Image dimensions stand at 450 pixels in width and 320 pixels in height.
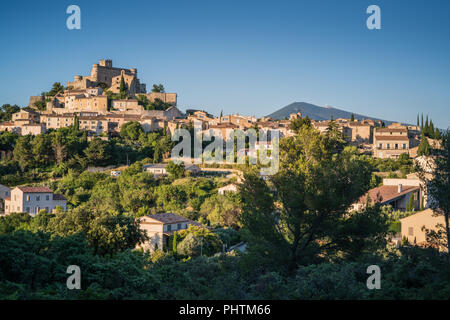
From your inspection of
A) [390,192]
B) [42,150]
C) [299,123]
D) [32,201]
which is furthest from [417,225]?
[42,150]

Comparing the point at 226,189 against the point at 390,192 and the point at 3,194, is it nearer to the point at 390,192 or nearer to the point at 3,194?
the point at 390,192

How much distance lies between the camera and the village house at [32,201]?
3903cm

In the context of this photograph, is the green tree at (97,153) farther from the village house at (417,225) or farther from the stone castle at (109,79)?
the village house at (417,225)

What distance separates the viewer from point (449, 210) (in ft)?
45.0

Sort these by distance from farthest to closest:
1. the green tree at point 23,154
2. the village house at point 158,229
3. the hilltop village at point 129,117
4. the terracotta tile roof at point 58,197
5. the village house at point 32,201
Result: the hilltop village at point 129,117
the green tree at point 23,154
the terracotta tile roof at point 58,197
the village house at point 32,201
the village house at point 158,229

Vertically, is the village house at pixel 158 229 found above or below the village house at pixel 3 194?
below

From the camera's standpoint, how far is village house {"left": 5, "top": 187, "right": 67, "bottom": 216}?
39031 millimetres

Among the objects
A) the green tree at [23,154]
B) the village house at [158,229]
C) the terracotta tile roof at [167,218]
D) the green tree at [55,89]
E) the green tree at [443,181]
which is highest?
the green tree at [55,89]

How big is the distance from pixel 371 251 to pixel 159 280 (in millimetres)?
5970

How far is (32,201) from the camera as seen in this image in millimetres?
39281

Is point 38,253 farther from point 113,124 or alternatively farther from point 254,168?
point 113,124

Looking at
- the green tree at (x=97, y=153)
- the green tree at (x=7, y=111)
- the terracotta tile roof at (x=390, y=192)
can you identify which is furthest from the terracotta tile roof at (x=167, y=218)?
the green tree at (x=7, y=111)

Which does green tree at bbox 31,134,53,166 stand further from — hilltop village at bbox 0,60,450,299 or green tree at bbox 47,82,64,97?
green tree at bbox 47,82,64,97

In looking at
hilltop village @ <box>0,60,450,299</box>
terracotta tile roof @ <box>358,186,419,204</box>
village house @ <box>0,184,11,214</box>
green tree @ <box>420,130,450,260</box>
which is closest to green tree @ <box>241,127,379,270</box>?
hilltop village @ <box>0,60,450,299</box>
